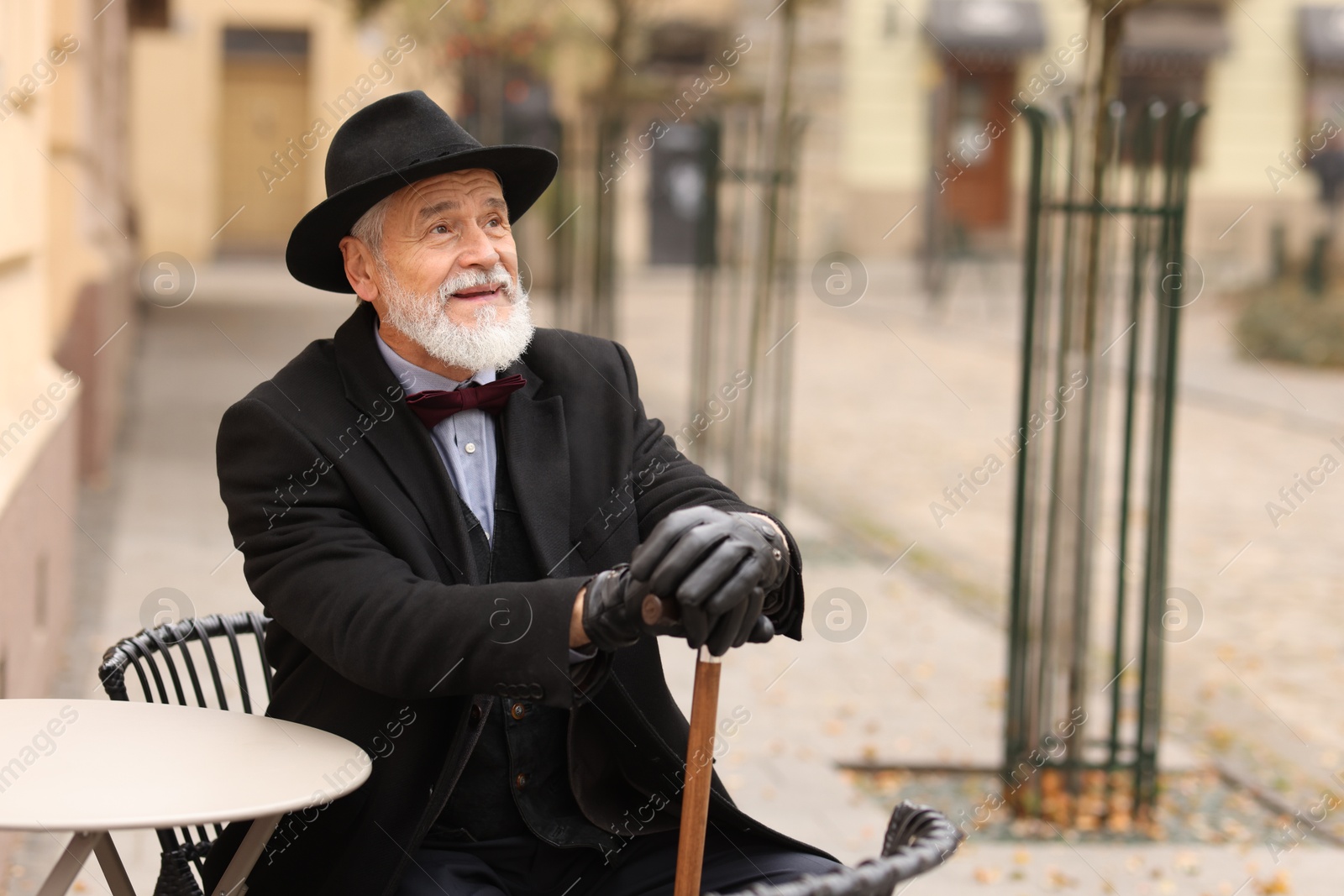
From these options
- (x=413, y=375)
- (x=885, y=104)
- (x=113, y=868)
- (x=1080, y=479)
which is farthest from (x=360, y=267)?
(x=885, y=104)

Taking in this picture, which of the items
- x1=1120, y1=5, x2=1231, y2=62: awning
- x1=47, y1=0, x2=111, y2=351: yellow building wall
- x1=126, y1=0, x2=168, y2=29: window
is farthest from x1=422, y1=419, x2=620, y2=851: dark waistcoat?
x1=1120, y1=5, x2=1231, y2=62: awning

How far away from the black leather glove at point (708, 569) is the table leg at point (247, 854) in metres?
0.63

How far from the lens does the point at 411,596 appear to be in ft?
7.37

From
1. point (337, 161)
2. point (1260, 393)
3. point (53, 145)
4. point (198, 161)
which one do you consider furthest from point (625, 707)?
point (198, 161)

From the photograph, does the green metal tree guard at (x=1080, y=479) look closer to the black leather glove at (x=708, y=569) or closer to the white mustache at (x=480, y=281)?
the white mustache at (x=480, y=281)

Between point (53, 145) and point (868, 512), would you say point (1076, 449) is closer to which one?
point (868, 512)

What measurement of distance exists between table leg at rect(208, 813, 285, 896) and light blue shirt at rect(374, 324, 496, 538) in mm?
612

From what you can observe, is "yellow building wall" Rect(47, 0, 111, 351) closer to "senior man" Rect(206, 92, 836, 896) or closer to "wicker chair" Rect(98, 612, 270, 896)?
"wicker chair" Rect(98, 612, 270, 896)

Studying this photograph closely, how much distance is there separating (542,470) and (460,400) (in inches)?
6.9

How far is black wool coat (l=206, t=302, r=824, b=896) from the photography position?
7.28 ft

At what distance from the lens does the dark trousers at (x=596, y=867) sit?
7.92 ft

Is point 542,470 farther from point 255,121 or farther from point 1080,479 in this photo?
point 255,121

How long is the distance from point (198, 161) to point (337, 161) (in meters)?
23.9

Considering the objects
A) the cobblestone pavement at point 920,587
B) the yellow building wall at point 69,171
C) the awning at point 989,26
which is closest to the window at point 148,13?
the cobblestone pavement at point 920,587
